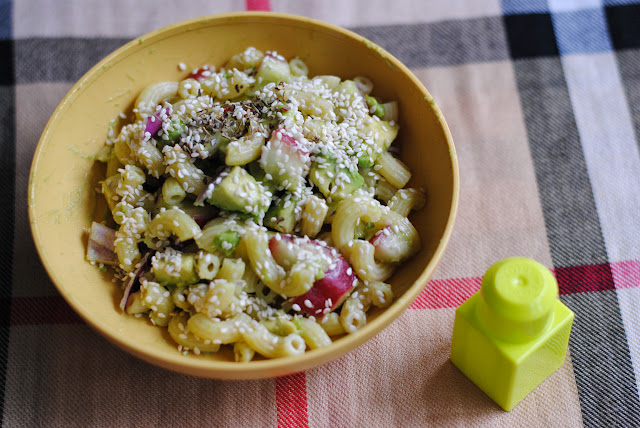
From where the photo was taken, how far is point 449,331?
5.62 ft

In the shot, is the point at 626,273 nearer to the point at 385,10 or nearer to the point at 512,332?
the point at 512,332

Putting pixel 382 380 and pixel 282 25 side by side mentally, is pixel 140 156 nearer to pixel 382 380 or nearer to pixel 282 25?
pixel 282 25

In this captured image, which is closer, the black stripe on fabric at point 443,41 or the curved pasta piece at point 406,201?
the curved pasta piece at point 406,201

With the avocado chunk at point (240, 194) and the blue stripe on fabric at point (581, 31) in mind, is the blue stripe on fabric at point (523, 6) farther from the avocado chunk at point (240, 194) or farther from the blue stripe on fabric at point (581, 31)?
the avocado chunk at point (240, 194)

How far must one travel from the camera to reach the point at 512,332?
1426mm

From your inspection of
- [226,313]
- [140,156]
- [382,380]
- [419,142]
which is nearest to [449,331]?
[382,380]

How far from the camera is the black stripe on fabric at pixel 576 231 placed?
162 centimetres

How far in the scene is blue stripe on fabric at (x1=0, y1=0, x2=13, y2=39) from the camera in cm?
222

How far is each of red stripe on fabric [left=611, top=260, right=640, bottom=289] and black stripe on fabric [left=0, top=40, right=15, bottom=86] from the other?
191 cm

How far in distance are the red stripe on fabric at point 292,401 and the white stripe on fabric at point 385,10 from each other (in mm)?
1234

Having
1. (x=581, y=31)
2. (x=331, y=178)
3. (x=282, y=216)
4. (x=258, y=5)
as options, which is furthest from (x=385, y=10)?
(x=282, y=216)

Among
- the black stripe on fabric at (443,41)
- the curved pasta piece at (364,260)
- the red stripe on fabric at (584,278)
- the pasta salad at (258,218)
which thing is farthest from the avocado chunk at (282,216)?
the black stripe on fabric at (443,41)

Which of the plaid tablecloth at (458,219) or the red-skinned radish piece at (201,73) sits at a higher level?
the red-skinned radish piece at (201,73)

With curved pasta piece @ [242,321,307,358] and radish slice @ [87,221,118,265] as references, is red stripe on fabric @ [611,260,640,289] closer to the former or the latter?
curved pasta piece @ [242,321,307,358]
